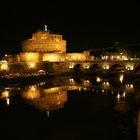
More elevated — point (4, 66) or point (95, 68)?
point (4, 66)

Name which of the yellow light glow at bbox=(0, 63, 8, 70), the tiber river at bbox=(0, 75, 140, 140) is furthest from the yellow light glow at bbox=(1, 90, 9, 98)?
the yellow light glow at bbox=(0, 63, 8, 70)

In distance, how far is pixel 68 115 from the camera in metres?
26.2

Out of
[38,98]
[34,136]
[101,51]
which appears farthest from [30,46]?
[34,136]

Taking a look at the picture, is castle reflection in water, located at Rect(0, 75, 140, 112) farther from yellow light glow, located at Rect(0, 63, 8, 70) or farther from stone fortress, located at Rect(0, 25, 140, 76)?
stone fortress, located at Rect(0, 25, 140, 76)

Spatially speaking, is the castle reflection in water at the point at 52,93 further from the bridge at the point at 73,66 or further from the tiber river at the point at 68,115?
the bridge at the point at 73,66

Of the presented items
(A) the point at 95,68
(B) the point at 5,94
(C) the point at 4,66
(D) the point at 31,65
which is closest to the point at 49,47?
(A) the point at 95,68

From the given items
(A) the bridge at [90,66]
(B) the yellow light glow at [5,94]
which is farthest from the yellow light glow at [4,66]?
(B) the yellow light glow at [5,94]

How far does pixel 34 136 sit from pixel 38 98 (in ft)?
47.2

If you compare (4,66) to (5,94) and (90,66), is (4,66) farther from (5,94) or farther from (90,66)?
(5,94)

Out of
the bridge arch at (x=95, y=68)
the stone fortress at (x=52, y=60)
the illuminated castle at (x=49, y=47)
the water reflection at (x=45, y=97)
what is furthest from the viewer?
the illuminated castle at (x=49, y=47)

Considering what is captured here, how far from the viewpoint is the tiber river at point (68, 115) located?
2072 cm

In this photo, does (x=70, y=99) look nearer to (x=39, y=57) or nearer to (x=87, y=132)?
(x=87, y=132)

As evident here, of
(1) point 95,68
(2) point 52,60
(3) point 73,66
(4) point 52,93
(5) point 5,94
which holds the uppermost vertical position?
(2) point 52,60

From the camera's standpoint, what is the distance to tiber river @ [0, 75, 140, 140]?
20.7 metres
